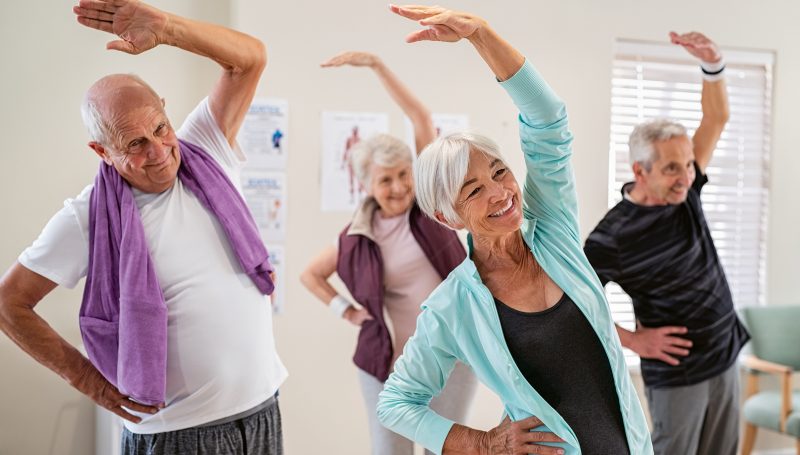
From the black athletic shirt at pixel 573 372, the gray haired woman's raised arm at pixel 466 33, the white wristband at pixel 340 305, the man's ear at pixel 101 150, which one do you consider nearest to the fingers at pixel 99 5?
the man's ear at pixel 101 150

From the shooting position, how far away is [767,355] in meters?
3.97

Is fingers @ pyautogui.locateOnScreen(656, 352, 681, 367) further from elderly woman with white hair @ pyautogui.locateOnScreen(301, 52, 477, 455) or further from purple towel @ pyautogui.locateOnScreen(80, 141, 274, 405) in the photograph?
purple towel @ pyautogui.locateOnScreen(80, 141, 274, 405)

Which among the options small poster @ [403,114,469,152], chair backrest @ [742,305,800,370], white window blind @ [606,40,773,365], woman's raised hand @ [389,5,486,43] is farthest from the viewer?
white window blind @ [606,40,773,365]

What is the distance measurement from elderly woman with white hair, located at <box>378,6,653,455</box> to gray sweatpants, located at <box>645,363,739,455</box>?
46.0 inches

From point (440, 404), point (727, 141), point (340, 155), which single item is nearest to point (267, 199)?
point (340, 155)

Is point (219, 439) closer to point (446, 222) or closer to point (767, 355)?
point (446, 222)

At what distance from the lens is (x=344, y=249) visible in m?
2.86

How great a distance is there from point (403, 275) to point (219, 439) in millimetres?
1053

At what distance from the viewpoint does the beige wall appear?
336cm

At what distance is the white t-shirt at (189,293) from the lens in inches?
72.4

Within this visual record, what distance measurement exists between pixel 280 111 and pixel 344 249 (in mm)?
999

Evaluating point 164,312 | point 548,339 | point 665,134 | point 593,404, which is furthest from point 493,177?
point 665,134

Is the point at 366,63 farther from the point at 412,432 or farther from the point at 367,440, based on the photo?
the point at 367,440

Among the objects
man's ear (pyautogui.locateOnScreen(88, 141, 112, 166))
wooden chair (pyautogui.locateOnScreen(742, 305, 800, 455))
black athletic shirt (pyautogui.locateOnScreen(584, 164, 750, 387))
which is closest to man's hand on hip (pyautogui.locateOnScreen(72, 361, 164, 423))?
man's ear (pyautogui.locateOnScreen(88, 141, 112, 166))
